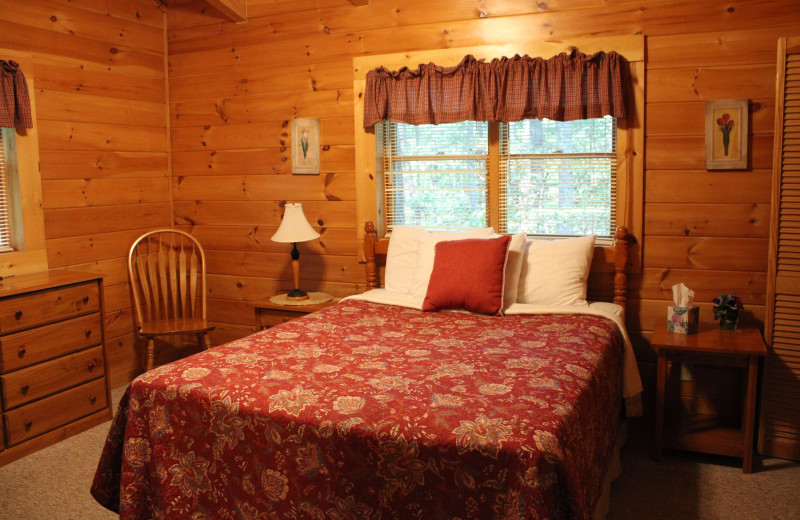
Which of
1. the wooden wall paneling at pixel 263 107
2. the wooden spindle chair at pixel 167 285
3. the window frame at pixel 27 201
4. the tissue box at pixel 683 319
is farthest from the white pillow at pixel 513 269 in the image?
the window frame at pixel 27 201

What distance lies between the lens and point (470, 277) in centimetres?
307

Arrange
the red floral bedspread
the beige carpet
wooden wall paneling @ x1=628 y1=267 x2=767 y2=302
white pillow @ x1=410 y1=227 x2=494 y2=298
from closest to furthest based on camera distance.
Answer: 1. the red floral bedspread
2. the beige carpet
3. wooden wall paneling @ x1=628 y1=267 x2=767 y2=302
4. white pillow @ x1=410 y1=227 x2=494 y2=298

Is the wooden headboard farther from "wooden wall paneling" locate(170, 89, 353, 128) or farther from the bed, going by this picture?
"wooden wall paneling" locate(170, 89, 353, 128)

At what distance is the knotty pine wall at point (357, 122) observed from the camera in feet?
10.2

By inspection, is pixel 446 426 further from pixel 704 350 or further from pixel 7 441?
pixel 7 441

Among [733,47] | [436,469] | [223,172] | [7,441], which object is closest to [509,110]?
[733,47]

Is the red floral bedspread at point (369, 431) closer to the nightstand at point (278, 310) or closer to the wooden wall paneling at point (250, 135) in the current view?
the nightstand at point (278, 310)

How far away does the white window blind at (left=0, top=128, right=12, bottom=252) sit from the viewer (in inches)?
134

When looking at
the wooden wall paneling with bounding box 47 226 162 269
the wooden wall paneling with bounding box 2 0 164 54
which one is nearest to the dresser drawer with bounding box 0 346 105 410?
the wooden wall paneling with bounding box 47 226 162 269

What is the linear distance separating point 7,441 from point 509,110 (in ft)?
9.30

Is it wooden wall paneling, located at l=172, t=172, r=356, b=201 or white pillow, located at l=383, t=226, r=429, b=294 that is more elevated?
wooden wall paneling, located at l=172, t=172, r=356, b=201

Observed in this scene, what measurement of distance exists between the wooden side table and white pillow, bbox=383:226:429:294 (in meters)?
1.26

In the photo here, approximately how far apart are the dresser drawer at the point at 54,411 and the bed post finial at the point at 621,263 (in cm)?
268

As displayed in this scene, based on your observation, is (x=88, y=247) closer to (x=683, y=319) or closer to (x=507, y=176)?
(x=507, y=176)
